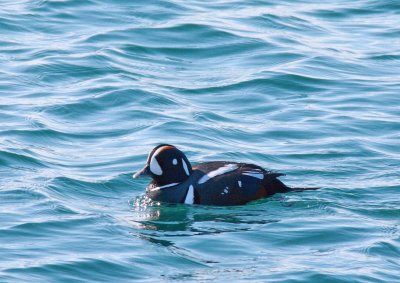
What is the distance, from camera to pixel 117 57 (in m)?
17.4

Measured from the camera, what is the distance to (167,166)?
459 inches

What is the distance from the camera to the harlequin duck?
1146 cm

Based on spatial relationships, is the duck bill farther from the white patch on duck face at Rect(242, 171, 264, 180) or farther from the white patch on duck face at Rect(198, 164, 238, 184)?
the white patch on duck face at Rect(242, 171, 264, 180)

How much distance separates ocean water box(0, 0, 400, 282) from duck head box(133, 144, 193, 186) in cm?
36

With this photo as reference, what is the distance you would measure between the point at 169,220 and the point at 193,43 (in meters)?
7.22

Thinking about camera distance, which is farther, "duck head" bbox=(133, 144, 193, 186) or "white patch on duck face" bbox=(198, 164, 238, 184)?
"duck head" bbox=(133, 144, 193, 186)

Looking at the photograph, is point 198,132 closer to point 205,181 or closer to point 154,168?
point 154,168

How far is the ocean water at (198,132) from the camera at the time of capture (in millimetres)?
9891

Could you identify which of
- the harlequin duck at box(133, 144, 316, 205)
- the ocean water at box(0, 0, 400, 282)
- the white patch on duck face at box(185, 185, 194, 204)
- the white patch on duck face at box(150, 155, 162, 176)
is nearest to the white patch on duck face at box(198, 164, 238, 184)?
the harlequin duck at box(133, 144, 316, 205)

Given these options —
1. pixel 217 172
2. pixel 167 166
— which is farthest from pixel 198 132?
pixel 217 172

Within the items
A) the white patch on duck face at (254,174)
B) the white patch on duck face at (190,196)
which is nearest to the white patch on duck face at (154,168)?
the white patch on duck face at (190,196)

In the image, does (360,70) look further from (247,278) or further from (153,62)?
(247,278)

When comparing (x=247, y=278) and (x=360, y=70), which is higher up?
(x=360, y=70)

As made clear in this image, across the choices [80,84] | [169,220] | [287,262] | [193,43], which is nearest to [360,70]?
[193,43]
